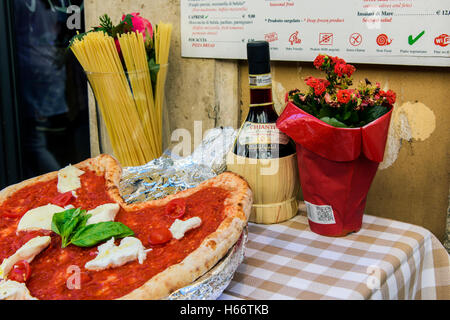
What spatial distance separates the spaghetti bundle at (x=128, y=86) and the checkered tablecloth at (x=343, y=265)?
0.54m

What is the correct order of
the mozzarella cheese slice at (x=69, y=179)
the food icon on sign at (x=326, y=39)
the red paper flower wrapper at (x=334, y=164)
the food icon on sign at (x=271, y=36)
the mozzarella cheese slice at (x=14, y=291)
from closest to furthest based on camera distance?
the mozzarella cheese slice at (x=14, y=291), the red paper flower wrapper at (x=334, y=164), the mozzarella cheese slice at (x=69, y=179), the food icon on sign at (x=326, y=39), the food icon on sign at (x=271, y=36)

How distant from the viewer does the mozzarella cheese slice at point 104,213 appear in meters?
1.10

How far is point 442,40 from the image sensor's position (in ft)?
4.10

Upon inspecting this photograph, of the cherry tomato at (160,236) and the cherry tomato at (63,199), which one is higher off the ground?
the cherry tomato at (63,199)

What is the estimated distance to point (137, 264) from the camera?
3.19ft

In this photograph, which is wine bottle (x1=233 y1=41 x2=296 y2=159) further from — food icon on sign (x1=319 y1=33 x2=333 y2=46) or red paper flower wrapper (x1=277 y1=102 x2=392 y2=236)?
food icon on sign (x1=319 y1=33 x2=333 y2=46)

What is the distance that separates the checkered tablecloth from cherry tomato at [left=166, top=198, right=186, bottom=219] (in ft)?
0.63

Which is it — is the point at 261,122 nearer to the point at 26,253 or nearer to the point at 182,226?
the point at 182,226

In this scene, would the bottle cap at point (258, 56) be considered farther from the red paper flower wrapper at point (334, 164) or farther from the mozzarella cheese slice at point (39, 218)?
the mozzarella cheese slice at point (39, 218)

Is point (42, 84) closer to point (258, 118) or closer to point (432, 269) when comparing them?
point (258, 118)

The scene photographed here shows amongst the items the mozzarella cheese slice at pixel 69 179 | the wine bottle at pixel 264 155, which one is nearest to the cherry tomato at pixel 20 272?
the mozzarella cheese slice at pixel 69 179

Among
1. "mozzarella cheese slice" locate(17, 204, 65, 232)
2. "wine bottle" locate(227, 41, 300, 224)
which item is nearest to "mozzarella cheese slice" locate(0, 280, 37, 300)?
"mozzarella cheese slice" locate(17, 204, 65, 232)

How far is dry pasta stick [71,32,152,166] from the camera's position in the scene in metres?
1.48

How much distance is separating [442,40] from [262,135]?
543mm
